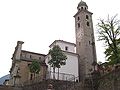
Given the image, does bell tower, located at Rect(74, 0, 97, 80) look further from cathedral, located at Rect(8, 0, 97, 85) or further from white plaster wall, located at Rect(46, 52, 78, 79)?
white plaster wall, located at Rect(46, 52, 78, 79)

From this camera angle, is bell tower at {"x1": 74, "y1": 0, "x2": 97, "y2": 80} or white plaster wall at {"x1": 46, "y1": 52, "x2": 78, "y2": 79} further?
bell tower at {"x1": 74, "y1": 0, "x2": 97, "y2": 80}

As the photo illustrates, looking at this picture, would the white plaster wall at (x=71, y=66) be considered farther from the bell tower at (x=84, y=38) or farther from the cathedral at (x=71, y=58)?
the bell tower at (x=84, y=38)

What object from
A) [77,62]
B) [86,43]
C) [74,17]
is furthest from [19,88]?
[74,17]

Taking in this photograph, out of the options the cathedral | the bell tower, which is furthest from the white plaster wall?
the bell tower

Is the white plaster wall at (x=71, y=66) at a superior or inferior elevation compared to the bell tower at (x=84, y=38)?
inferior

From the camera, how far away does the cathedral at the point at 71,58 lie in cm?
4494

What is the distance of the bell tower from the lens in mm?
47188

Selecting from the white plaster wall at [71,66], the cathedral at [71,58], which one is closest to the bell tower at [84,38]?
the cathedral at [71,58]

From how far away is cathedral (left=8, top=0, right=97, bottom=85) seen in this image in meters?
44.9

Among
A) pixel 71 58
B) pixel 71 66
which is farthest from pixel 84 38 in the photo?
pixel 71 66

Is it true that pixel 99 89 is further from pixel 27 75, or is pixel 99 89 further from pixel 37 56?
pixel 37 56

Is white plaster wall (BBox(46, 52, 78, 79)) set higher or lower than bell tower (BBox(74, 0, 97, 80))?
lower

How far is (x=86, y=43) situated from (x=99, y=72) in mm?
23128

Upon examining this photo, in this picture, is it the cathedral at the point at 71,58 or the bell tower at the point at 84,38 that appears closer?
the cathedral at the point at 71,58
